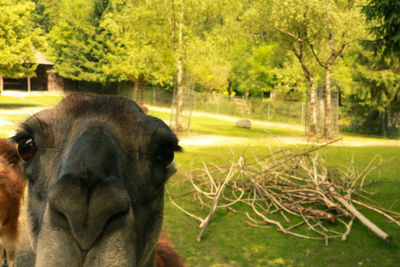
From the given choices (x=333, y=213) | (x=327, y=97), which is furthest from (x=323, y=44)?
(x=333, y=213)

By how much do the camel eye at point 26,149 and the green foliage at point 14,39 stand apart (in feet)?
81.5

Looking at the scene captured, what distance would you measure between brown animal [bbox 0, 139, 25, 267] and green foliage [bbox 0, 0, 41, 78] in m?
21.5

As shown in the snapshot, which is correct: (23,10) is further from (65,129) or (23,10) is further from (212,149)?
(65,129)

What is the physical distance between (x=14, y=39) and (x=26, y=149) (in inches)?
1032

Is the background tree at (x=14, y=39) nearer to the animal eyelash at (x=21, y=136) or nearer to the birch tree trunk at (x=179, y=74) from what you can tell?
the birch tree trunk at (x=179, y=74)

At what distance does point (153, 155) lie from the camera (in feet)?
5.98

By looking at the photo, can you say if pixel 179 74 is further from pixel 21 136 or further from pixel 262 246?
pixel 21 136

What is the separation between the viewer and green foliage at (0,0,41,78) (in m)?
23.4

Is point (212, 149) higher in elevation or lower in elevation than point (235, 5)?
lower

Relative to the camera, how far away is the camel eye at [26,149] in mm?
1852

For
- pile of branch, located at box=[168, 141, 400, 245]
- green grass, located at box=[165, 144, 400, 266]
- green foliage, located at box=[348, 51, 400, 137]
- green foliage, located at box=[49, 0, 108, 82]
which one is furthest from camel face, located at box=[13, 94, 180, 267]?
green foliage, located at box=[49, 0, 108, 82]

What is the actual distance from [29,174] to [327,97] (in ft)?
78.4

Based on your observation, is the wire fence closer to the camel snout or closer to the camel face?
the camel face

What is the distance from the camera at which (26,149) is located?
187 cm
